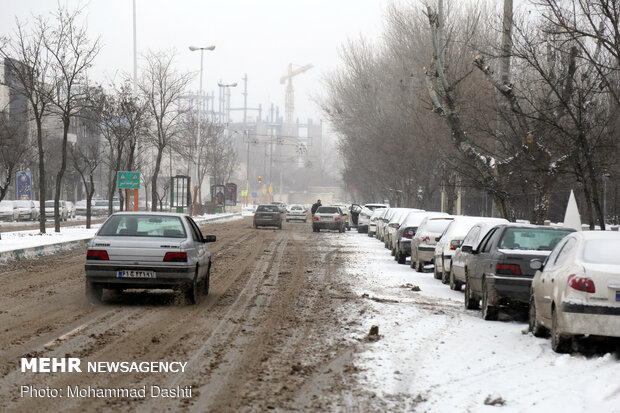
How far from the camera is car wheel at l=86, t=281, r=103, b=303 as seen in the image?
14.2m

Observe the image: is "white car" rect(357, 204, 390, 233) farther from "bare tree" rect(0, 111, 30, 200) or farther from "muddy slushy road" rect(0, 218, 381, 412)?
"muddy slushy road" rect(0, 218, 381, 412)

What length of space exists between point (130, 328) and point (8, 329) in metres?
1.43

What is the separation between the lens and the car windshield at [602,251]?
32.7ft

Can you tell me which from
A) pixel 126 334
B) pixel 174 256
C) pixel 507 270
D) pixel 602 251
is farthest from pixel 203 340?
pixel 507 270

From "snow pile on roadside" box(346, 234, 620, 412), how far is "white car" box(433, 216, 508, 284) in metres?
5.57

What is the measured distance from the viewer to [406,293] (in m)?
17.6

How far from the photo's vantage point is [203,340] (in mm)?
10641

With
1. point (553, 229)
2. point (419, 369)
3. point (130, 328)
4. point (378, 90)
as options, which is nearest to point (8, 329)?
point (130, 328)

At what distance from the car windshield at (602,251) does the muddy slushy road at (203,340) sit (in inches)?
105

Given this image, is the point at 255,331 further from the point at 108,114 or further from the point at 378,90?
the point at 378,90

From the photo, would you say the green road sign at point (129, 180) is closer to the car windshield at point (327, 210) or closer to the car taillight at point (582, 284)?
the car windshield at point (327, 210)

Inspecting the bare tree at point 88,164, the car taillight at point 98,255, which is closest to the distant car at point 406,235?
the car taillight at point 98,255

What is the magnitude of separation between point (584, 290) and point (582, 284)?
0.22ft

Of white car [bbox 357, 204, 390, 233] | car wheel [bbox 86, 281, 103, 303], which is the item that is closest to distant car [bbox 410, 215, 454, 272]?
car wheel [bbox 86, 281, 103, 303]
